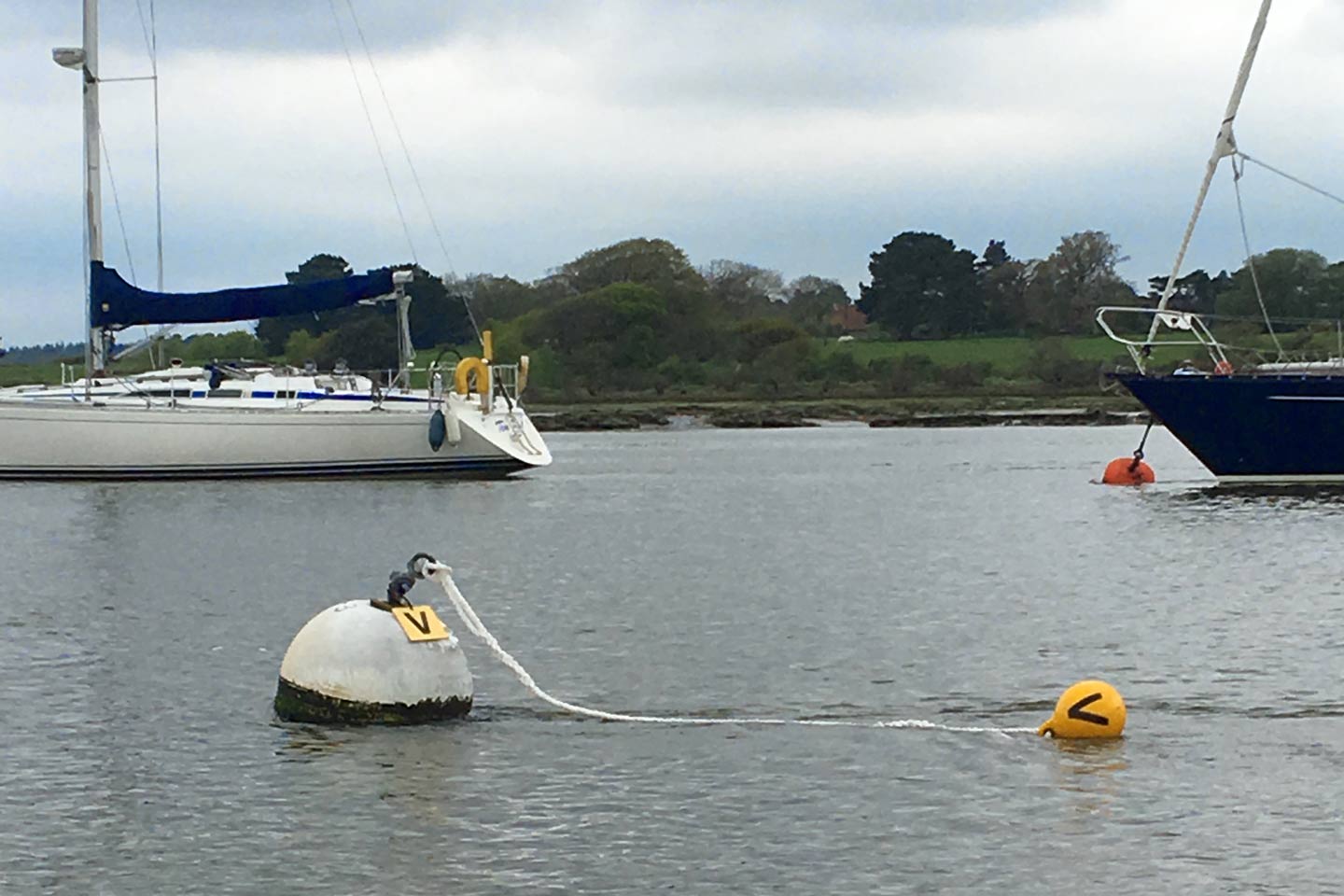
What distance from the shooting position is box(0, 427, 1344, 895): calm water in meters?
13.0

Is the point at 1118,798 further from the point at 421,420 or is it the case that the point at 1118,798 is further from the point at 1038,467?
the point at 1038,467

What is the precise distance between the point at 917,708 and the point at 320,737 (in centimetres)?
500

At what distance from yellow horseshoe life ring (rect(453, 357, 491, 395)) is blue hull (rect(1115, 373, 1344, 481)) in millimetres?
14065

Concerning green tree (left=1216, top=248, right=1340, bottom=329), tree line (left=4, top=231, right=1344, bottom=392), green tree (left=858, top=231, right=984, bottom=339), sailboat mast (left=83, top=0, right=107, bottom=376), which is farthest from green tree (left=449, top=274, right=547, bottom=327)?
sailboat mast (left=83, top=0, right=107, bottom=376)

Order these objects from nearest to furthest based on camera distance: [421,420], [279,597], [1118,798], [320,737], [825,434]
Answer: [1118,798] < [320,737] < [279,597] < [421,420] < [825,434]

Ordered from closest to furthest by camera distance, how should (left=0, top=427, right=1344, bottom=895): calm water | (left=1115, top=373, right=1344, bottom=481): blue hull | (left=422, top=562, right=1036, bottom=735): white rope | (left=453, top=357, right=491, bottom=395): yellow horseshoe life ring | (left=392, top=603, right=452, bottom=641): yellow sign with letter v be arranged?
(left=0, top=427, right=1344, bottom=895): calm water → (left=392, top=603, right=452, bottom=641): yellow sign with letter v → (left=422, top=562, right=1036, bottom=735): white rope → (left=1115, top=373, right=1344, bottom=481): blue hull → (left=453, top=357, right=491, bottom=395): yellow horseshoe life ring

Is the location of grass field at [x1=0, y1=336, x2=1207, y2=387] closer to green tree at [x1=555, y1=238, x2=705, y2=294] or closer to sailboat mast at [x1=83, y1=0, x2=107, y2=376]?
green tree at [x1=555, y1=238, x2=705, y2=294]

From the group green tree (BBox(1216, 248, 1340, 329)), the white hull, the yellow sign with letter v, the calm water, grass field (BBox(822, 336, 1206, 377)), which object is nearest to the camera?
the calm water

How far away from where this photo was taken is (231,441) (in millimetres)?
49875

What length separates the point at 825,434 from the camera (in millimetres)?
99375

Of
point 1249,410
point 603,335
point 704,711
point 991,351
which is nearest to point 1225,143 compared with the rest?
point 1249,410

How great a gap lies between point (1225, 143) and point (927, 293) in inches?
4503

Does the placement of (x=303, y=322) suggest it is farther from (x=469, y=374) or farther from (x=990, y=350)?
(x=469, y=374)

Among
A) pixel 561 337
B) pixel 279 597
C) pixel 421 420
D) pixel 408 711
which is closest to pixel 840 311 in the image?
pixel 561 337
